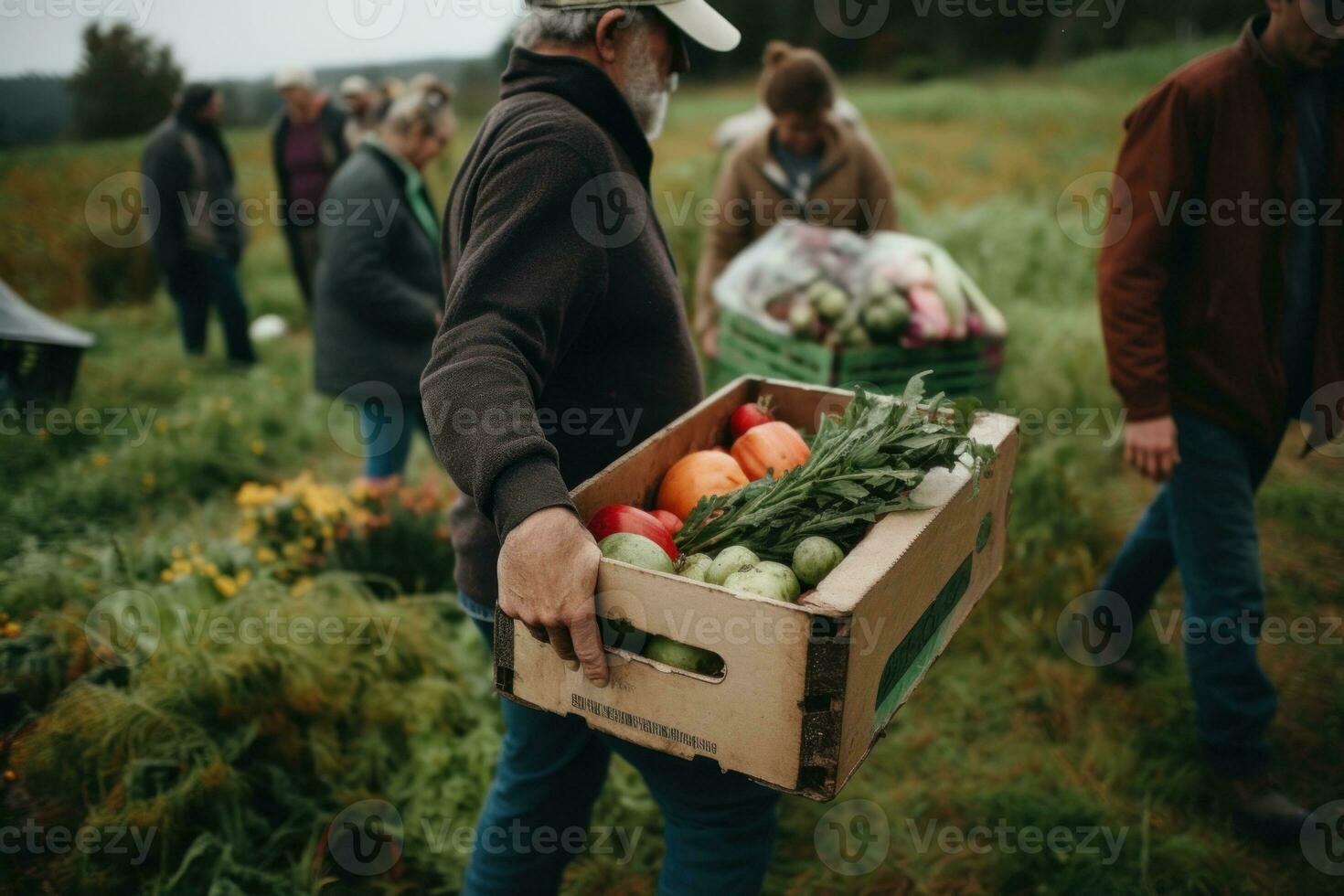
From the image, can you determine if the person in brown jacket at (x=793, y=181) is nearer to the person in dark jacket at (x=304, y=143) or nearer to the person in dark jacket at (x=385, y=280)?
the person in dark jacket at (x=385, y=280)

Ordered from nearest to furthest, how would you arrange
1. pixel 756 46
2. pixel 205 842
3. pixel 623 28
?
pixel 623 28 < pixel 205 842 < pixel 756 46

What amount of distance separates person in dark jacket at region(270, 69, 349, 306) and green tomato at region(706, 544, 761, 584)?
21.0 ft

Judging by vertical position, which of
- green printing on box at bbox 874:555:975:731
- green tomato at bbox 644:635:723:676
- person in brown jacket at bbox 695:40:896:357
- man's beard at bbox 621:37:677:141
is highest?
man's beard at bbox 621:37:677:141

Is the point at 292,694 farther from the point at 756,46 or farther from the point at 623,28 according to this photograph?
the point at 756,46

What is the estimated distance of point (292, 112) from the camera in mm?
7242

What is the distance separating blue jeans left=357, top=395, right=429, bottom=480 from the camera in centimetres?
438

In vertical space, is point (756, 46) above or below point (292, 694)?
above

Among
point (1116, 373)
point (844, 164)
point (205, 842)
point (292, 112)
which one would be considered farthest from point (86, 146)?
point (1116, 373)

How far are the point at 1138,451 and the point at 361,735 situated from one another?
2549 millimetres

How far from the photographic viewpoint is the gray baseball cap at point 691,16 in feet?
5.95

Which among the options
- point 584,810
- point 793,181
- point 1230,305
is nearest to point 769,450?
point 584,810

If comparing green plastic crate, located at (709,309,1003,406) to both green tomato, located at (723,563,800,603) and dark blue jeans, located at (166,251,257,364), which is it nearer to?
green tomato, located at (723,563,800,603)

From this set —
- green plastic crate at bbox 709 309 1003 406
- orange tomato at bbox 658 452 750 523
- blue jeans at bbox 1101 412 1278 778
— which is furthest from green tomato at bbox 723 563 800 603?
green plastic crate at bbox 709 309 1003 406

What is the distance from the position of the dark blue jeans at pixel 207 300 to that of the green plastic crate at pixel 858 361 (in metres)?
4.54
